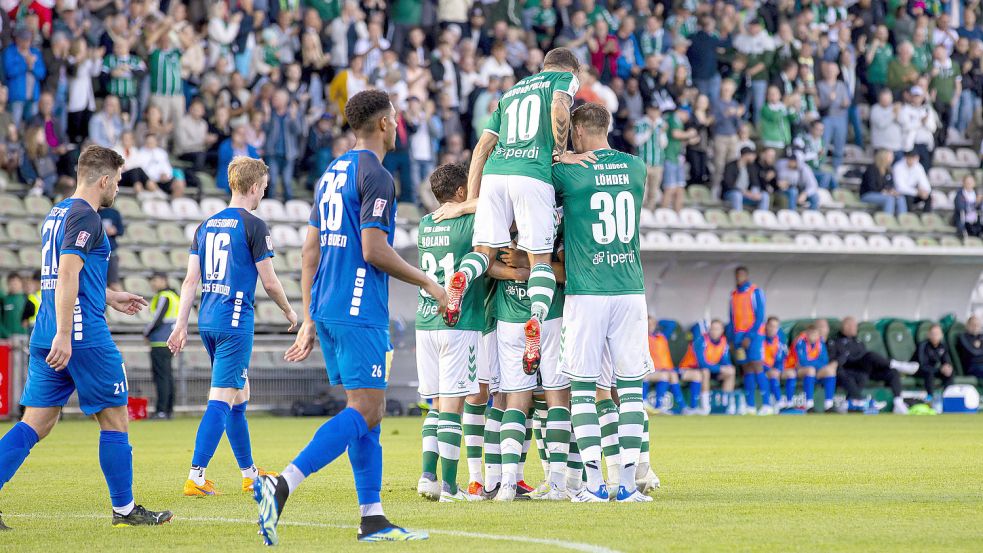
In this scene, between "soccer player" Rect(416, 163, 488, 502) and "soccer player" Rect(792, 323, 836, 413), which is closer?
"soccer player" Rect(416, 163, 488, 502)

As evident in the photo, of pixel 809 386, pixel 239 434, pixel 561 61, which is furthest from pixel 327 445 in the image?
pixel 809 386

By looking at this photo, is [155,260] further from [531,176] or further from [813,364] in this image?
[531,176]

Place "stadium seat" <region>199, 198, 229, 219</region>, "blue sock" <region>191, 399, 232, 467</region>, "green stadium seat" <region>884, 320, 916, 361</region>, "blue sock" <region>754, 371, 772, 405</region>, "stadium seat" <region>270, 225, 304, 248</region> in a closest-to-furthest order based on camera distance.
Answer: "blue sock" <region>191, 399, 232, 467</region> → "stadium seat" <region>199, 198, 229, 219</region> → "stadium seat" <region>270, 225, 304, 248</region> → "blue sock" <region>754, 371, 772, 405</region> → "green stadium seat" <region>884, 320, 916, 361</region>

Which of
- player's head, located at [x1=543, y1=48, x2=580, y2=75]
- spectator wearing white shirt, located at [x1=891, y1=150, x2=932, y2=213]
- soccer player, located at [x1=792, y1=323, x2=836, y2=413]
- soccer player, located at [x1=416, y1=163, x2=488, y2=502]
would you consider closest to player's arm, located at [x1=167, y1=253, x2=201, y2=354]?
soccer player, located at [x1=416, y1=163, x2=488, y2=502]

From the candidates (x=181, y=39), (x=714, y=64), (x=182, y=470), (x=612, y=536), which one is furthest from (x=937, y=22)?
(x=612, y=536)

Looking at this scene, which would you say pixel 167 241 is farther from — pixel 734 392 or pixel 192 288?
pixel 192 288

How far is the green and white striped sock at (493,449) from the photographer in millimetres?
8961

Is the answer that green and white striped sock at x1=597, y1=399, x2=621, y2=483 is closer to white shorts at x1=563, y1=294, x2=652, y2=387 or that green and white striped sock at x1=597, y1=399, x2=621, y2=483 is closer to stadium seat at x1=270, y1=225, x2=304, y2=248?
white shorts at x1=563, y1=294, x2=652, y2=387

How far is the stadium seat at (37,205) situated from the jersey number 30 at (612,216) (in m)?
14.0

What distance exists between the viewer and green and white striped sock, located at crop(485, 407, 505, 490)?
353 inches

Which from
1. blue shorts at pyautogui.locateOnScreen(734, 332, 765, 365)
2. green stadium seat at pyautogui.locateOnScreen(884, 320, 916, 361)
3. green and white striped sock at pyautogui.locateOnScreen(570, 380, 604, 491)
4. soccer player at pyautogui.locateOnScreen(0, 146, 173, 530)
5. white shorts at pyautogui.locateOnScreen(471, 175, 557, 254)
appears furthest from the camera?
green stadium seat at pyautogui.locateOnScreen(884, 320, 916, 361)

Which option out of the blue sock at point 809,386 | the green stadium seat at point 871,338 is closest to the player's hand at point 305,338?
the blue sock at point 809,386

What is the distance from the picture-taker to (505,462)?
8703mm

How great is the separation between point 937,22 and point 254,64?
53.4 feet
